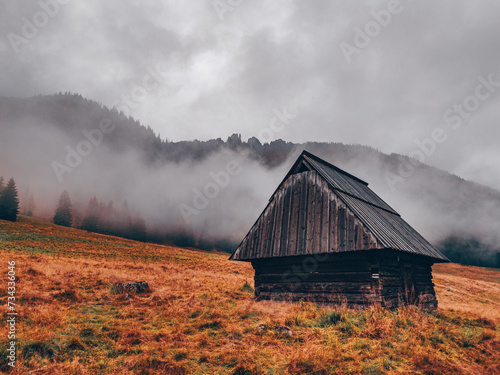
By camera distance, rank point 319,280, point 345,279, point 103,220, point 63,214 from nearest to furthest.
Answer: point 345,279
point 319,280
point 63,214
point 103,220

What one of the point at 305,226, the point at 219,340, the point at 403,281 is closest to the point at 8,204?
the point at 305,226

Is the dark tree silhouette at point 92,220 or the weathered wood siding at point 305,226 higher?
the weathered wood siding at point 305,226

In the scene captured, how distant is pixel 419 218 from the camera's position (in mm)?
178875

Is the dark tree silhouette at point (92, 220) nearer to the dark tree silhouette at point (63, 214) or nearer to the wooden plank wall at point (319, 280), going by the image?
the dark tree silhouette at point (63, 214)

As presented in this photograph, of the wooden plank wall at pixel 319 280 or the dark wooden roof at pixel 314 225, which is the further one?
the dark wooden roof at pixel 314 225

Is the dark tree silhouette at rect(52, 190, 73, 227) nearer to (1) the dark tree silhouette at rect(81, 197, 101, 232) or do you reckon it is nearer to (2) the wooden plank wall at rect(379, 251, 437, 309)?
(1) the dark tree silhouette at rect(81, 197, 101, 232)

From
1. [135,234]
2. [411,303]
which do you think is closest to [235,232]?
[135,234]

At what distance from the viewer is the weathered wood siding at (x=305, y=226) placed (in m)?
11.8

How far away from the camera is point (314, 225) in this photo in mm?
13219

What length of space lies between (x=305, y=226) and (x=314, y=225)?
0.49m

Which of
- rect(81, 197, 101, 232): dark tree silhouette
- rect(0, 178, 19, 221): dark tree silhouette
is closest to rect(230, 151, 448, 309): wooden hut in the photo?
rect(0, 178, 19, 221): dark tree silhouette

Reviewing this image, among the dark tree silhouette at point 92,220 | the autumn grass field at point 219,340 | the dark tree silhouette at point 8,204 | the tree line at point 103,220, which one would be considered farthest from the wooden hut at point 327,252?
the tree line at point 103,220

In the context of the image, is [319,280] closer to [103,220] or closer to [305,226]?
[305,226]

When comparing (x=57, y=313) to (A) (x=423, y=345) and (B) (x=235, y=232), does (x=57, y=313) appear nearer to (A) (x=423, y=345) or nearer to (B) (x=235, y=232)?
(A) (x=423, y=345)
